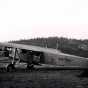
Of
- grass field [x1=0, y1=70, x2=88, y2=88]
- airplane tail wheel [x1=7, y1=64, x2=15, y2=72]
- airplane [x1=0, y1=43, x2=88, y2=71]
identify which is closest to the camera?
grass field [x1=0, y1=70, x2=88, y2=88]

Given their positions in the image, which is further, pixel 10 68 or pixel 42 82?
pixel 10 68

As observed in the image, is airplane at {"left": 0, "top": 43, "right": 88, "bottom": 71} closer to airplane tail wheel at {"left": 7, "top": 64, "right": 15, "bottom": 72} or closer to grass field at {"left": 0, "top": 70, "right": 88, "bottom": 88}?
airplane tail wheel at {"left": 7, "top": 64, "right": 15, "bottom": 72}

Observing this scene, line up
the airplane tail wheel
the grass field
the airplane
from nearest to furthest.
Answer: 1. the grass field
2. the airplane
3. the airplane tail wheel

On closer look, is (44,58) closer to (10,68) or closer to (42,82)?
(10,68)

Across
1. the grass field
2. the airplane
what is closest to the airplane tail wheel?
the airplane

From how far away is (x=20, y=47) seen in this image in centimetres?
2347

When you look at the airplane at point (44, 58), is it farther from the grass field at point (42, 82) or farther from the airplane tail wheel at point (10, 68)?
the grass field at point (42, 82)

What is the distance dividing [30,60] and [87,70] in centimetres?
755

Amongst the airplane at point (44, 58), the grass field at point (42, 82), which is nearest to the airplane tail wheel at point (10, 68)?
the airplane at point (44, 58)

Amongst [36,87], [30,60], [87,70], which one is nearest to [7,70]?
[30,60]

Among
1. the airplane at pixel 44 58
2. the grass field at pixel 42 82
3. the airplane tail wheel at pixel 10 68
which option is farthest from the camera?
the airplane tail wheel at pixel 10 68

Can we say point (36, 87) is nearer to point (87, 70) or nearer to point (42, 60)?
point (87, 70)

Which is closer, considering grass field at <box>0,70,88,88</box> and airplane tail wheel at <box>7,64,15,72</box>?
grass field at <box>0,70,88,88</box>

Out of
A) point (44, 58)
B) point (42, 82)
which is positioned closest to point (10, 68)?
point (44, 58)
